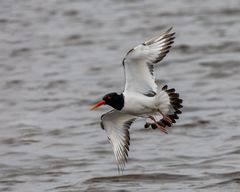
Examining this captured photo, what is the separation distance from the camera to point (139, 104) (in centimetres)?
1185

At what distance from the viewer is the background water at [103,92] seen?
14148 mm

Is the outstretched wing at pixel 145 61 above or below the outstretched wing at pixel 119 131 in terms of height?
above

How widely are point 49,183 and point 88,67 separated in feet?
23.9

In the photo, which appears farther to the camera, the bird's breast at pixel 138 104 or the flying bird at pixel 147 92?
the bird's breast at pixel 138 104

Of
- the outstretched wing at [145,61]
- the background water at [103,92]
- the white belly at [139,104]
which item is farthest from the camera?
the background water at [103,92]

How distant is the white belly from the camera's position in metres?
11.8

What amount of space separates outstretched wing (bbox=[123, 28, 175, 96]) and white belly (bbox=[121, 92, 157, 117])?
0.17 metres

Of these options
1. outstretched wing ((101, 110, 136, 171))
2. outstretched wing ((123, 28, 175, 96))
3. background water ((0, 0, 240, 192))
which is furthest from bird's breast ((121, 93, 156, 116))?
background water ((0, 0, 240, 192))

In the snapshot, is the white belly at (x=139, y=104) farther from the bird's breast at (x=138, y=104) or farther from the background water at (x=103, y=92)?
the background water at (x=103, y=92)

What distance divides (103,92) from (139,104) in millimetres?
7202

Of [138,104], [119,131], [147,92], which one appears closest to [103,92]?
[119,131]

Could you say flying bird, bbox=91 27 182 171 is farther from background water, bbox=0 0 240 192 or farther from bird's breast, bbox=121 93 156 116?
background water, bbox=0 0 240 192

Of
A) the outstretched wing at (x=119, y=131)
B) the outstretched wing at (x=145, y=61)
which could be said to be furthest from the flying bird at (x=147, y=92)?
the outstretched wing at (x=119, y=131)

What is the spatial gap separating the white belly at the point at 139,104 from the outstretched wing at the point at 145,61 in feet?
0.55
